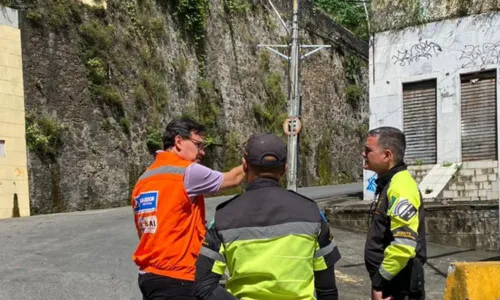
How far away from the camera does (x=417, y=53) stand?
45.6ft

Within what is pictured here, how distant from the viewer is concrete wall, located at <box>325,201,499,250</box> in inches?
430

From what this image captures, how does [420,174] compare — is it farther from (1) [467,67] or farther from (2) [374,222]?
(2) [374,222]

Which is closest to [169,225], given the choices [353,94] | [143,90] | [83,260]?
[83,260]

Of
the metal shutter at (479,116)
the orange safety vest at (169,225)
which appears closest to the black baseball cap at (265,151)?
the orange safety vest at (169,225)

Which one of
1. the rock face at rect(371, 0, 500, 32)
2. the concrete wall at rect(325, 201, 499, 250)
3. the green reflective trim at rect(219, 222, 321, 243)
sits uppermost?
the rock face at rect(371, 0, 500, 32)

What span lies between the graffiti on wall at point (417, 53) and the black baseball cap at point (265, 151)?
11905 mm

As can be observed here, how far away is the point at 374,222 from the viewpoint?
142 inches

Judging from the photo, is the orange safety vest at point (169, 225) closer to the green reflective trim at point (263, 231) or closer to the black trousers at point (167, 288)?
the black trousers at point (167, 288)

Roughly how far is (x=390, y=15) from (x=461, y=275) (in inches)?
437

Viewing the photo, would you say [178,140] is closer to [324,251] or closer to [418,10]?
[324,251]

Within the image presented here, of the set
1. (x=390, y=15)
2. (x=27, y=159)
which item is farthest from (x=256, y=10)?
(x=27, y=159)

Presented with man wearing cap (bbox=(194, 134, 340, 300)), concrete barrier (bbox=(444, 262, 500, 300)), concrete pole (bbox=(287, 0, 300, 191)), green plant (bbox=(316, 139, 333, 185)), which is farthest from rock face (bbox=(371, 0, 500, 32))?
green plant (bbox=(316, 139, 333, 185))

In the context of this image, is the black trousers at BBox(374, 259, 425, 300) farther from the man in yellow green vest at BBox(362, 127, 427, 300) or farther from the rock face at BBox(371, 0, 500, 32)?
the rock face at BBox(371, 0, 500, 32)

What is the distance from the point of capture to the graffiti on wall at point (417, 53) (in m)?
13.7
